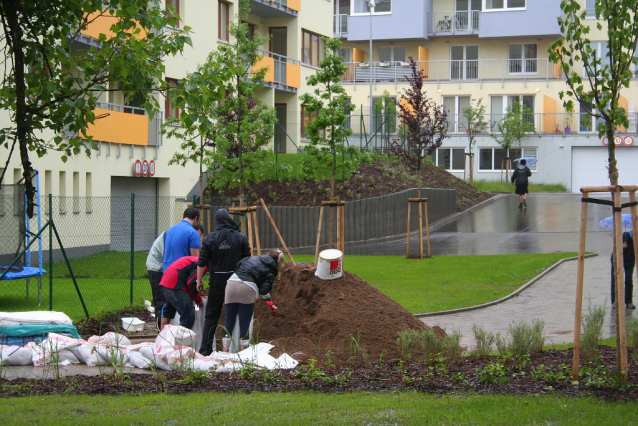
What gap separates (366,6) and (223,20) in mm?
24342

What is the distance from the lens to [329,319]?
9.09 metres

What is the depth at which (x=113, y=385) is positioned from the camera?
718 cm

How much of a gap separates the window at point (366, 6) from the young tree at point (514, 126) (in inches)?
519

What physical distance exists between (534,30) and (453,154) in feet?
31.9

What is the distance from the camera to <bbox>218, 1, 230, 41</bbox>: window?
29984mm

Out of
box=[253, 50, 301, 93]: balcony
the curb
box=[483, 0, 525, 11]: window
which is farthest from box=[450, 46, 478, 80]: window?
the curb

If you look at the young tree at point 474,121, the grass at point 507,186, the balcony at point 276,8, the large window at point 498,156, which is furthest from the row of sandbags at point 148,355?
the large window at point 498,156

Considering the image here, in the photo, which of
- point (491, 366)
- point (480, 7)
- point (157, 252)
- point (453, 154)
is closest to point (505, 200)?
point (453, 154)

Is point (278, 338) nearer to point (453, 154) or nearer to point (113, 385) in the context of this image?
point (113, 385)

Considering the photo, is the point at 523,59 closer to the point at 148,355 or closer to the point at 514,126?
the point at 514,126

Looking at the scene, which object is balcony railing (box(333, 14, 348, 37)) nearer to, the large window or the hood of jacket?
the large window

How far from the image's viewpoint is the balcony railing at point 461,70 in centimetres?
4859

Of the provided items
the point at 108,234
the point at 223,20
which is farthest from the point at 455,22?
the point at 108,234

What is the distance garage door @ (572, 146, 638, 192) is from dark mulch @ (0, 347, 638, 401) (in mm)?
38968
